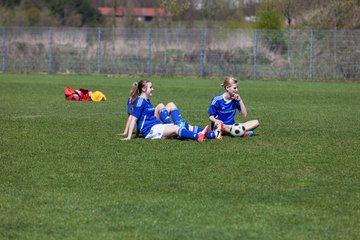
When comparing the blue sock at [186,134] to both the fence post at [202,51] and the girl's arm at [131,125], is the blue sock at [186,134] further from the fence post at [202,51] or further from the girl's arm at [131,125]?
the fence post at [202,51]

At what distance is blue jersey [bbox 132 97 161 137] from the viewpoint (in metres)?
12.9

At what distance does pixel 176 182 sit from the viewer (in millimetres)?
9047

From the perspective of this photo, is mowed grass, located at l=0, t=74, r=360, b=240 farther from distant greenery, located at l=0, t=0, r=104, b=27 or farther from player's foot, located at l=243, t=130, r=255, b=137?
distant greenery, located at l=0, t=0, r=104, b=27

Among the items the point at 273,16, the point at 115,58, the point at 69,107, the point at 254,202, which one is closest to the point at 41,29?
the point at 115,58

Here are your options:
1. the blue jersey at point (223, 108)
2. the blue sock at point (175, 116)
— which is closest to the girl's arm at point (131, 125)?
the blue sock at point (175, 116)

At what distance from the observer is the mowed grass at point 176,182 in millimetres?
7031

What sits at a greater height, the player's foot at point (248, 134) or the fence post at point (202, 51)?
the fence post at point (202, 51)

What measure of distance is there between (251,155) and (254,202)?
3142mm

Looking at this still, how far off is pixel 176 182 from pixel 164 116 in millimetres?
4594

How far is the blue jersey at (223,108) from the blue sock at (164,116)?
78 cm

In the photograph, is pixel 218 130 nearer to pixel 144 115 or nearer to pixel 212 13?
pixel 144 115

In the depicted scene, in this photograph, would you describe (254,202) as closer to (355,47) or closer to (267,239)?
(267,239)

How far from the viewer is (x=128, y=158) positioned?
35.4 ft

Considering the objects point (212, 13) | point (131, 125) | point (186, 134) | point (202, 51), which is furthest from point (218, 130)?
point (212, 13)
